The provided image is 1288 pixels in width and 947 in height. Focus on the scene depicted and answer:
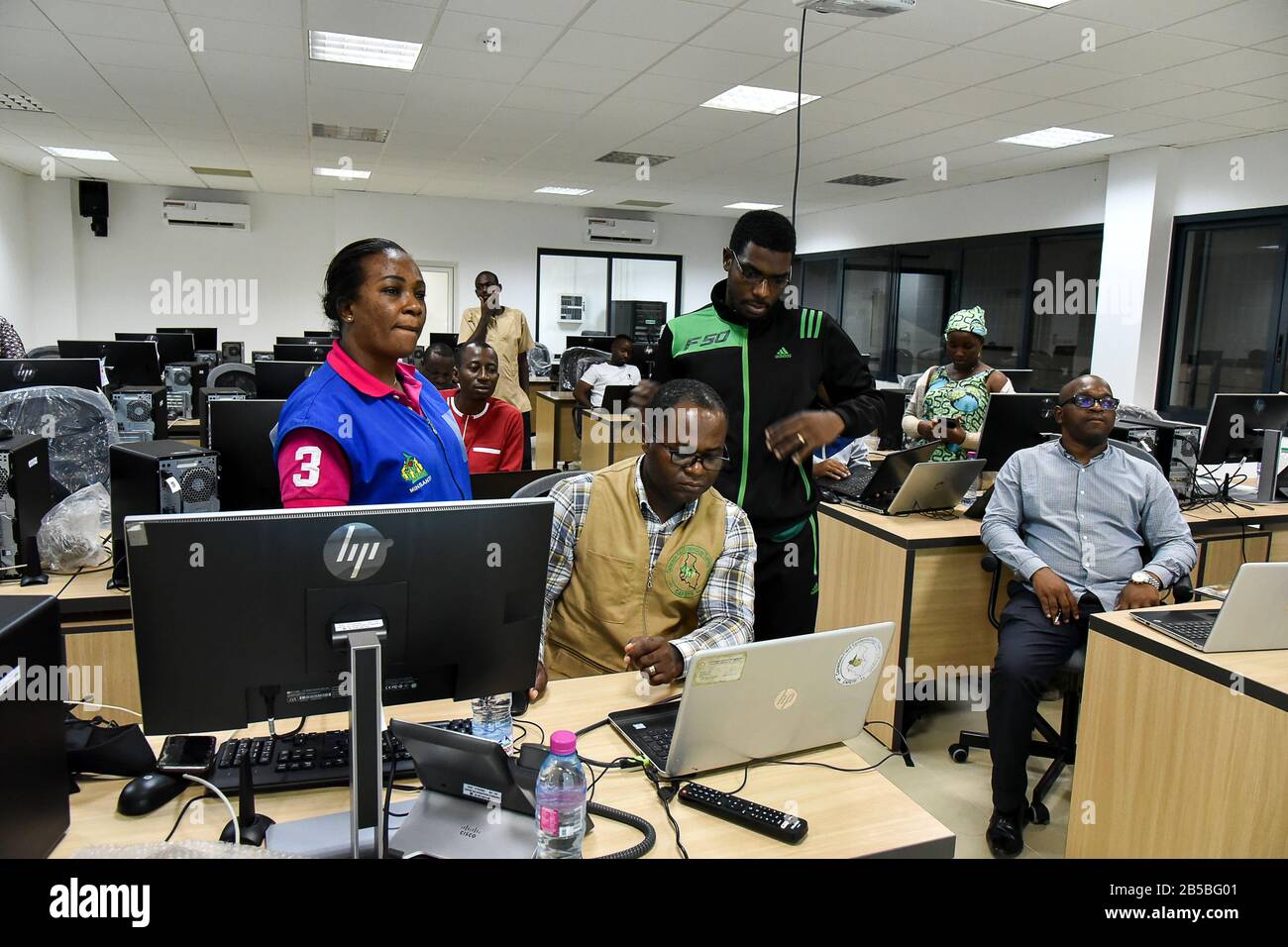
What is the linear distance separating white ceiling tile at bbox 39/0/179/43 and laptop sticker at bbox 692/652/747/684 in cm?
468

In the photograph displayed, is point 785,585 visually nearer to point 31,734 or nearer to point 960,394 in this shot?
point 31,734

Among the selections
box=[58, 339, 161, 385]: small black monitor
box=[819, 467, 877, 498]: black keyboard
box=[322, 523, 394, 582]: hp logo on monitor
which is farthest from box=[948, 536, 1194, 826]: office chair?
box=[58, 339, 161, 385]: small black monitor

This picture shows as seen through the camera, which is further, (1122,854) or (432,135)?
(432,135)

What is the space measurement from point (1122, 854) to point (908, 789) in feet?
2.51

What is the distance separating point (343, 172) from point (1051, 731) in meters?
8.90

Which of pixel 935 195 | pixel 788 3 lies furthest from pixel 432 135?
pixel 935 195

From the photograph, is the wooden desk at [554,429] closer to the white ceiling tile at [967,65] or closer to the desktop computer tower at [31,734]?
the white ceiling tile at [967,65]

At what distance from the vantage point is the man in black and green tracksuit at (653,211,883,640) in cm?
209

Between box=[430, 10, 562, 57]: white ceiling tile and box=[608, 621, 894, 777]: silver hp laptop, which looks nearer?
box=[608, 621, 894, 777]: silver hp laptop

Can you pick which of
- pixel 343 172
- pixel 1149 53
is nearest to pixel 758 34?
pixel 1149 53

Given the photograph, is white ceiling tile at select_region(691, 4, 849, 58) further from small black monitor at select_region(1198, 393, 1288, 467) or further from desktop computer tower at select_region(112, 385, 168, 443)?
desktop computer tower at select_region(112, 385, 168, 443)

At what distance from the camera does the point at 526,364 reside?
6.27m

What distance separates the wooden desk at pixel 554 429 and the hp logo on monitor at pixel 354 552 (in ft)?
19.9

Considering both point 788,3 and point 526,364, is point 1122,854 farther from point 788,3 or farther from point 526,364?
point 526,364
